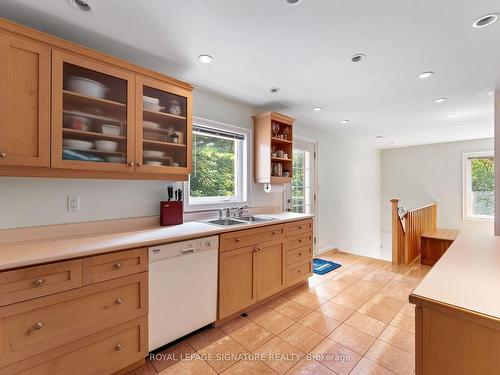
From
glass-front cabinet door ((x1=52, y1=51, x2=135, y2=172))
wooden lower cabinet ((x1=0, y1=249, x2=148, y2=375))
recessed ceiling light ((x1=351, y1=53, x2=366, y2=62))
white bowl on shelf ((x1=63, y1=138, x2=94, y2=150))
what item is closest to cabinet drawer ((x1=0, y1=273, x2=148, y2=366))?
wooden lower cabinet ((x1=0, y1=249, x2=148, y2=375))

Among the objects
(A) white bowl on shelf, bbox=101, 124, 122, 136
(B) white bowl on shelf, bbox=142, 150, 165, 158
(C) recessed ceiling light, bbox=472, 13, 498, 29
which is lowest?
(B) white bowl on shelf, bbox=142, 150, 165, 158

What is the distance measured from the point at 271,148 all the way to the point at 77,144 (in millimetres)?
2150

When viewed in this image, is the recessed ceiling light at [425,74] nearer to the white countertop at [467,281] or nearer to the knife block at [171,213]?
the white countertop at [467,281]

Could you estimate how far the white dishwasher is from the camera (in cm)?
175

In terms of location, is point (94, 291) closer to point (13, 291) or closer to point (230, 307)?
point (13, 291)

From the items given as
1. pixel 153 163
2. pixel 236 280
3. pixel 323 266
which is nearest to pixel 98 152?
pixel 153 163

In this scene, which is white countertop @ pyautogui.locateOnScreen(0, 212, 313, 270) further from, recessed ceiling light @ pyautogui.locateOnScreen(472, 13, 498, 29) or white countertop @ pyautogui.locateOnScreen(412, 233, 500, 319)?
recessed ceiling light @ pyautogui.locateOnScreen(472, 13, 498, 29)

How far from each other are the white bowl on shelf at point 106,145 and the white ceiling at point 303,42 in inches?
29.0

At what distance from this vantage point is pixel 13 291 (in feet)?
4.03

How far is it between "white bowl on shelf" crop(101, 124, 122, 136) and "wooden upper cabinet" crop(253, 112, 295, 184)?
173cm

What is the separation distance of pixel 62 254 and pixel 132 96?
1.21m

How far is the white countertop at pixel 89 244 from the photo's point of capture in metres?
1.30

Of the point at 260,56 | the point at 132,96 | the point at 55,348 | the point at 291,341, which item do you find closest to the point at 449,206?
the point at 291,341

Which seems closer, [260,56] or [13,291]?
[13,291]
